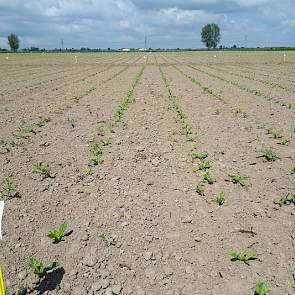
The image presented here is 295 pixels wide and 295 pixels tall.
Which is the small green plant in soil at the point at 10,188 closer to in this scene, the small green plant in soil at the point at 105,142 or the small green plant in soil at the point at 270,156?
the small green plant in soil at the point at 105,142

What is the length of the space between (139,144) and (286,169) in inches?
126

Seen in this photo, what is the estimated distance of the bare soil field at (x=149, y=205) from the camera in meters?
3.64

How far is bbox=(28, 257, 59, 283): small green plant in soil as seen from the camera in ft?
11.8

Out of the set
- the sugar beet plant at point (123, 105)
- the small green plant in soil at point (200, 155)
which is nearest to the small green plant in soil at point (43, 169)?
the small green plant in soil at point (200, 155)

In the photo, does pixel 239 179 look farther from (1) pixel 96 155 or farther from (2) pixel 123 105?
(2) pixel 123 105

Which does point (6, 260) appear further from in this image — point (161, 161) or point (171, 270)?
point (161, 161)

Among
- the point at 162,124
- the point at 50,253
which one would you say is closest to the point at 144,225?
the point at 50,253

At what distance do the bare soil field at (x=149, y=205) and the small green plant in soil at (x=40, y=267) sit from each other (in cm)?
1

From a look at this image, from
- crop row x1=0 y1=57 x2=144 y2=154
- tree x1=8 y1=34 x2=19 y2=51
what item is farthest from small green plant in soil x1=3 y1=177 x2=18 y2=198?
tree x1=8 y1=34 x2=19 y2=51

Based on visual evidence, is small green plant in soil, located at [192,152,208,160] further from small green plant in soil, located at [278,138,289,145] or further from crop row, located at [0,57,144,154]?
crop row, located at [0,57,144,154]

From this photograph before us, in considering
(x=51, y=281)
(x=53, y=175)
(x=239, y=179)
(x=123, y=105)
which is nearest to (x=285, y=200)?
(x=239, y=179)

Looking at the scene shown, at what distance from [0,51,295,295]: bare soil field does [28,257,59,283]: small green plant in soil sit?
15mm

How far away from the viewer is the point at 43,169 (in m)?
6.15

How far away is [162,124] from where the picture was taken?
32.7 feet
